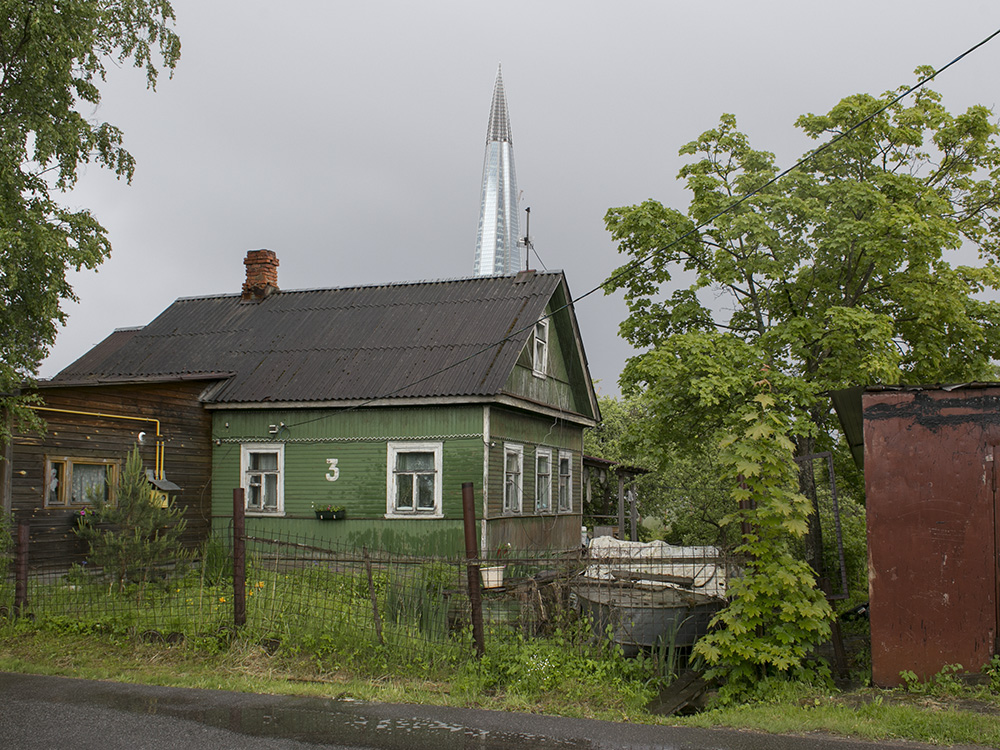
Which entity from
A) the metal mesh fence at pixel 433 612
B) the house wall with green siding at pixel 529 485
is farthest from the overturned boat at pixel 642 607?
the house wall with green siding at pixel 529 485

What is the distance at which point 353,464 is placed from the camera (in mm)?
16375

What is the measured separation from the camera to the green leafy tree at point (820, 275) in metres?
16.8

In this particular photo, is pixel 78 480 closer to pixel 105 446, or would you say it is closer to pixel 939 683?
pixel 105 446

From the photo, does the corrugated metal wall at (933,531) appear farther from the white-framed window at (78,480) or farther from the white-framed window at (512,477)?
the white-framed window at (78,480)

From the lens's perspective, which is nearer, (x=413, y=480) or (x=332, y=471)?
(x=413, y=480)

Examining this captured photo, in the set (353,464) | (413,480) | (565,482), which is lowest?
(565,482)

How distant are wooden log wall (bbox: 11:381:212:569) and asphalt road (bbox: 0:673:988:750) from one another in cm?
657

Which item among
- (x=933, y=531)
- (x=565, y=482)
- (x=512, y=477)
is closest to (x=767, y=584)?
(x=933, y=531)

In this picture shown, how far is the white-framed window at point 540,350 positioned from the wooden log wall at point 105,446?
6.94m

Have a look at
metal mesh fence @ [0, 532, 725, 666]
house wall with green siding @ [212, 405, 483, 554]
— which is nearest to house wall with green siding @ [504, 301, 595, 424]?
house wall with green siding @ [212, 405, 483, 554]

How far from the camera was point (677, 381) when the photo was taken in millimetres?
16922

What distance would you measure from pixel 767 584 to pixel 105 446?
11.8 metres

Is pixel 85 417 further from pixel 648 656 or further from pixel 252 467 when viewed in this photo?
pixel 648 656

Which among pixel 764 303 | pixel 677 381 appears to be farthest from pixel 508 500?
pixel 764 303
